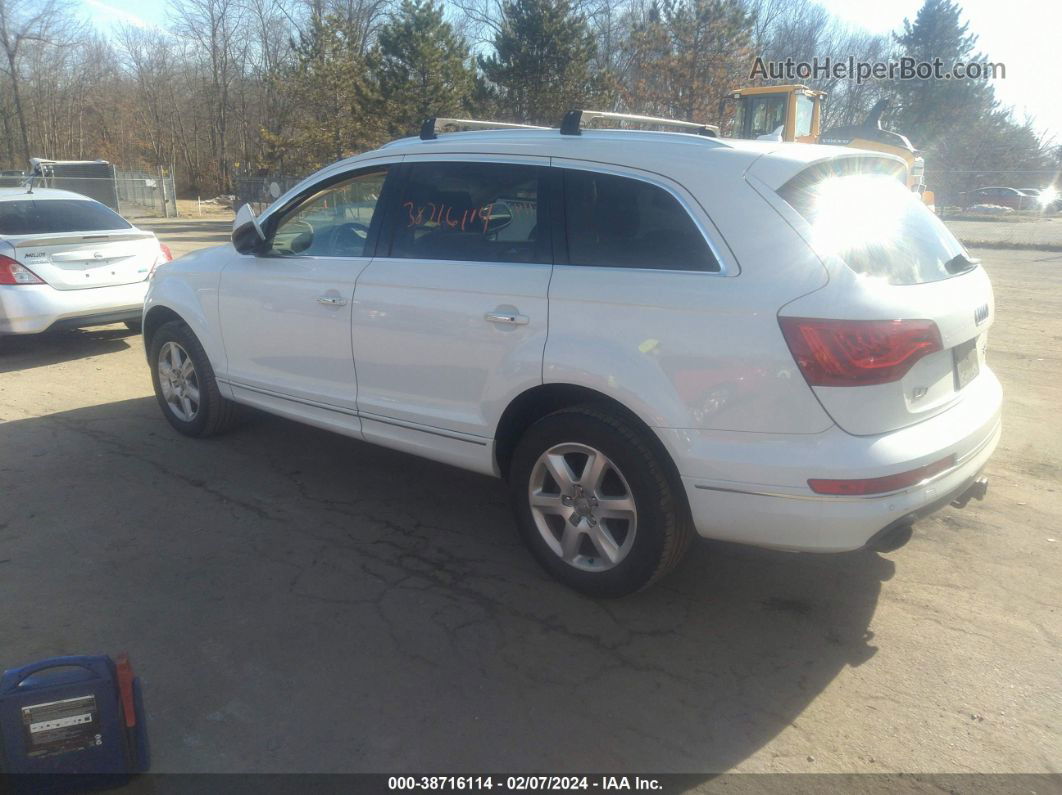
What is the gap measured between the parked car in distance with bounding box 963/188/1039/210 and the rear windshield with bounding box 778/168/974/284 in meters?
43.6

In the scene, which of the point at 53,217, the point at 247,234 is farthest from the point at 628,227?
the point at 53,217

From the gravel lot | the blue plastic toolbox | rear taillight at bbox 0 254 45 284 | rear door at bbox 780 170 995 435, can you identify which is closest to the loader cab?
the gravel lot

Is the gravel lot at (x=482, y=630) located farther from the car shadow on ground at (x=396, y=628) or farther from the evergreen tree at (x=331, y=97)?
the evergreen tree at (x=331, y=97)

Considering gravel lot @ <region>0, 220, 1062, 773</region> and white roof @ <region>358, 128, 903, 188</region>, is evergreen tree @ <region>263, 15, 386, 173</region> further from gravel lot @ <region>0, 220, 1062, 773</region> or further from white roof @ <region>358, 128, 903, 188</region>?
white roof @ <region>358, 128, 903, 188</region>

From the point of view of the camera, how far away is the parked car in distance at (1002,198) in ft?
131

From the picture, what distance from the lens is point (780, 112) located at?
56.5 feet

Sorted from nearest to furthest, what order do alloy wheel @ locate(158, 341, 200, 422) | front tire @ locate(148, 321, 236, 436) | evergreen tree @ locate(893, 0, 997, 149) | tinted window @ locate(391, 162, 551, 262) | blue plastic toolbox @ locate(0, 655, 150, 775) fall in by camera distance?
blue plastic toolbox @ locate(0, 655, 150, 775) → tinted window @ locate(391, 162, 551, 262) → front tire @ locate(148, 321, 236, 436) → alloy wheel @ locate(158, 341, 200, 422) → evergreen tree @ locate(893, 0, 997, 149)

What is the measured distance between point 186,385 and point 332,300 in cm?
178

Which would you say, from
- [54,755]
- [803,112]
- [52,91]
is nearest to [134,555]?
[54,755]

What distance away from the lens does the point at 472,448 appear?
3.82 m

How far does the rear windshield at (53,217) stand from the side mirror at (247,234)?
153 inches

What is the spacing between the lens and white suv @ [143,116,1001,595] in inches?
112

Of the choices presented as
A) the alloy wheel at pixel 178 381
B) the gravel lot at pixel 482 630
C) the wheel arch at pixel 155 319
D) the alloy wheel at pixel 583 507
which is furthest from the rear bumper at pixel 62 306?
the alloy wheel at pixel 583 507

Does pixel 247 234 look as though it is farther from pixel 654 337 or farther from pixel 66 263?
pixel 66 263
